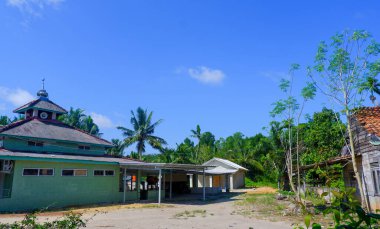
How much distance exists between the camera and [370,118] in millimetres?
14461

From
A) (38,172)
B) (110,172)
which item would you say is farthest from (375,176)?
(38,172)

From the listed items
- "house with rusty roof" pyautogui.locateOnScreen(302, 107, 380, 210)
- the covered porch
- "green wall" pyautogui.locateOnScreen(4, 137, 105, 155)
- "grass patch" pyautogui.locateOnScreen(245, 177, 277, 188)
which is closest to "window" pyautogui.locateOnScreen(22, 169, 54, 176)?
"green wall" pyautogui.locateOnScreen(4, 137, 105, 155)

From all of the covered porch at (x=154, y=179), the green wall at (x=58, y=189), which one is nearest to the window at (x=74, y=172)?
the green wall at (x=58, y=189)

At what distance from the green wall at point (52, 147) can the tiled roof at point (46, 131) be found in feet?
1.33

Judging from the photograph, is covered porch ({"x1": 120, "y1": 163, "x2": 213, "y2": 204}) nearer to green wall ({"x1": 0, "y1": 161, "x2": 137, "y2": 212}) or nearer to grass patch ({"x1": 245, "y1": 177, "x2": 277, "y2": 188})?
green wall ({"x1": 0, "y1": 161, "x2": 137, "y2": 212})

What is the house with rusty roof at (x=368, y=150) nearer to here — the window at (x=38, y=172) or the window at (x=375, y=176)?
the window at (x=375, y=176)

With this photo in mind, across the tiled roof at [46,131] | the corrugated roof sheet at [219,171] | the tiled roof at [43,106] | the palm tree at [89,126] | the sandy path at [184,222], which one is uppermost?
the palm tree at [89,126]

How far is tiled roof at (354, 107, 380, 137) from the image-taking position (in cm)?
1331

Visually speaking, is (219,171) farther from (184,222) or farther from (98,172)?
(184,222)

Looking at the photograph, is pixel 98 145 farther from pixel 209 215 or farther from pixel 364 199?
pixel 364 199

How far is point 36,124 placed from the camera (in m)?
22.3

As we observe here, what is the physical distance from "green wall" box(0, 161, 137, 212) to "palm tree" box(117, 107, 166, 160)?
1435 centimetres

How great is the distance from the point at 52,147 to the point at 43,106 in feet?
17.7

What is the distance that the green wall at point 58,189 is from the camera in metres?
17.0
